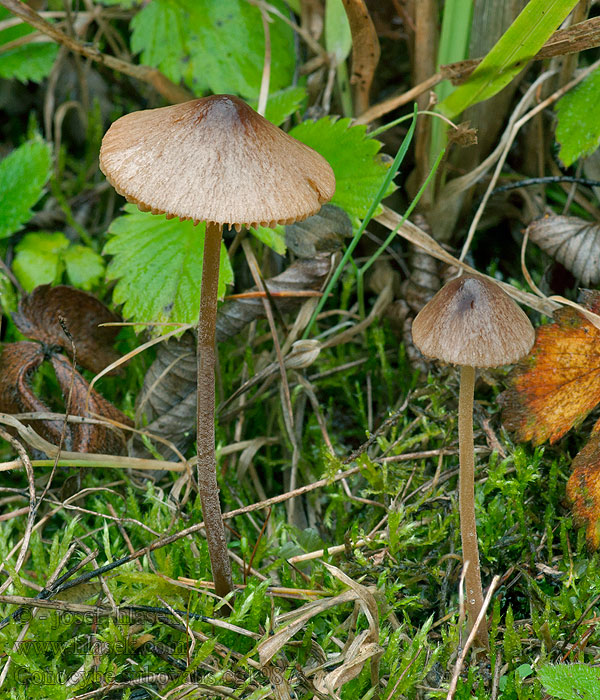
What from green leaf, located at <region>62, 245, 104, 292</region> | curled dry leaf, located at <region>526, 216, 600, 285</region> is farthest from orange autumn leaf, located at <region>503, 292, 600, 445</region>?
green leaf, located at <region>62, 245, 104, 292</region>

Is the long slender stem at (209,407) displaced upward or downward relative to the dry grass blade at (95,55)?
downward

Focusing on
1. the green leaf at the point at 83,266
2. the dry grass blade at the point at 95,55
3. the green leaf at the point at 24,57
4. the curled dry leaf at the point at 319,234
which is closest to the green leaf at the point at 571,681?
the curled dry leaf at the point at 319,234

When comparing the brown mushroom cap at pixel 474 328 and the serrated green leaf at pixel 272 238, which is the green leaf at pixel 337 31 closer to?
the serrated green leaf at pixel 272 238

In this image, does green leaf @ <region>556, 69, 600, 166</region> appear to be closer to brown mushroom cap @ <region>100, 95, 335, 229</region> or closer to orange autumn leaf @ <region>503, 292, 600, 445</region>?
orange autumn leaf @ <region>503, 292, 600, 445</region>

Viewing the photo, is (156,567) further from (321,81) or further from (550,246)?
(321,81)

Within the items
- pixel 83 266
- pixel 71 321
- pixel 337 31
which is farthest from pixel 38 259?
pixel 337 31

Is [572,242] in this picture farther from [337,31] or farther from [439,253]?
[337,31]
